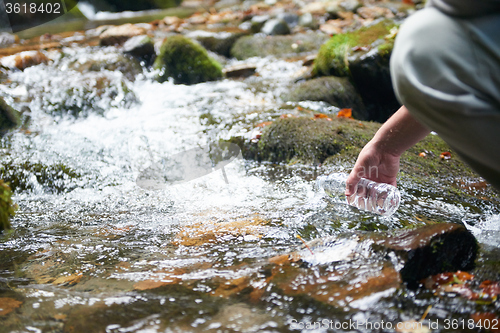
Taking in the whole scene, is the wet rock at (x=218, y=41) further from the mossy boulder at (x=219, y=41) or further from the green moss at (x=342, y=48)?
the green moss at (x=342, y=48)

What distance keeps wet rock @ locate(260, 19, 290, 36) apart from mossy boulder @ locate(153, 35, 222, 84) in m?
3.69

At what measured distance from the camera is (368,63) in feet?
16.2

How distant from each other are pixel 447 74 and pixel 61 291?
1.81m

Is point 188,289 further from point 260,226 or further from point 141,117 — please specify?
point 141,117

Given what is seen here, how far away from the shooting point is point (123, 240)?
2119mm

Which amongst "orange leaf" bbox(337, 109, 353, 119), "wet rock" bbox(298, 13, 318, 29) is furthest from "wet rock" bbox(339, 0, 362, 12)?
"orange leaf" bbox(337, 109, 353, 119)

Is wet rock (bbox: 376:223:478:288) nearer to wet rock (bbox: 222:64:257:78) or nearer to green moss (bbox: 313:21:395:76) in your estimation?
green moss (bbox: 313:21:395:76)

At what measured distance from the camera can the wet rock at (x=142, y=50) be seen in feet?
23.8

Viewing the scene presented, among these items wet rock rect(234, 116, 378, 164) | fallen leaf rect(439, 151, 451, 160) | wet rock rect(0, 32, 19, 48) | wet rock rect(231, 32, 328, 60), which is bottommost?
fallen leaf rect(439, 151, 451, 160)

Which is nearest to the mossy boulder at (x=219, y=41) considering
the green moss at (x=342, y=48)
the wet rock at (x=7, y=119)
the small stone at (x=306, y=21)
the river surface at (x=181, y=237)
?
the small stone at (x=306, y=21)

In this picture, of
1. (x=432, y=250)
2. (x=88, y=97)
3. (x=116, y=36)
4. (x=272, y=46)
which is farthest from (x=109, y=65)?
(x=432, y=250)

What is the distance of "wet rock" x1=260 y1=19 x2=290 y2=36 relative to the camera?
972 centimetres

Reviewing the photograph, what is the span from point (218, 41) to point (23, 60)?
14.6 ft

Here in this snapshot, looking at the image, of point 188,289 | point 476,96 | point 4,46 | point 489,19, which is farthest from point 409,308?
point 4,46
